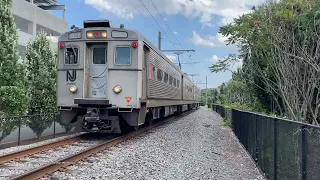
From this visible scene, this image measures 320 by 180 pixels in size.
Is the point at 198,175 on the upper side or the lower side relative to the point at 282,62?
lower

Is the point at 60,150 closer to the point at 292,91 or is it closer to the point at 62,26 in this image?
the point at 292,91

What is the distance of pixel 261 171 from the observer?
25.8 feet

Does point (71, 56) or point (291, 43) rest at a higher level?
point (291, 43)

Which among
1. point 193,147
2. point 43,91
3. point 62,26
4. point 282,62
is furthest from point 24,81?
point 62,26

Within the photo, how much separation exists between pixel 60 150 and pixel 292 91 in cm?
724

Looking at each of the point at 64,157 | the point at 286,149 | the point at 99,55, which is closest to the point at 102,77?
the point at 99,55

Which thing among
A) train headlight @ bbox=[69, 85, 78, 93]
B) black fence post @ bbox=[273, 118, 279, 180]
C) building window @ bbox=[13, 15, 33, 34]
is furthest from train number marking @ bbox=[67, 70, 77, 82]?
building window @ bbox=[13, 15, 33, 34]

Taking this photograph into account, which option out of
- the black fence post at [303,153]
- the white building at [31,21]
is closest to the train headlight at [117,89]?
the black fence post at [303,153]

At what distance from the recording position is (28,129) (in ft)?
35.7

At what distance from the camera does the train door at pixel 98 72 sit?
1184cm

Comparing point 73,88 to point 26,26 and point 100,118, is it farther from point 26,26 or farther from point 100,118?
point 26,26

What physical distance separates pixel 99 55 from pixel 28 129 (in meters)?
3.36

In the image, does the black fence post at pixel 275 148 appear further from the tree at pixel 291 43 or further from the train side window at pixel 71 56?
the train side window at pixel 71 56

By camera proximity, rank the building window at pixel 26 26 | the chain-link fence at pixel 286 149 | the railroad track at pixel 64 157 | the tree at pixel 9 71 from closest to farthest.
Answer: the chain-link fence at pixel 286 149
the railroad track at pixel 64 157
the tree at pixel 9 71
the building window at pixel 26 26
